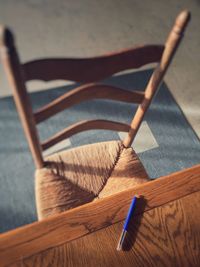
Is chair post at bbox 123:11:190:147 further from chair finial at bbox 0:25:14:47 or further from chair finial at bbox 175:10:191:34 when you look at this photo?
chair finial at bbox 0:25:14:47

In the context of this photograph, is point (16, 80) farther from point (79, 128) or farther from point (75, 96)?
point (79, 128)

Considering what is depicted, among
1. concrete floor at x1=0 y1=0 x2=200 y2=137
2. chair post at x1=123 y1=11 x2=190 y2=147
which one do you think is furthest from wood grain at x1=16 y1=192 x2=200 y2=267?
concrete floor at x1=0 y1=0 x2=200 y2=137

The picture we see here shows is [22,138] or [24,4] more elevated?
[24,4]

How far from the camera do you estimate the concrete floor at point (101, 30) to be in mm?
1854

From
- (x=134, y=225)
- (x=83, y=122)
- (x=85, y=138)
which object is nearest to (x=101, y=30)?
(x=85, y=138)

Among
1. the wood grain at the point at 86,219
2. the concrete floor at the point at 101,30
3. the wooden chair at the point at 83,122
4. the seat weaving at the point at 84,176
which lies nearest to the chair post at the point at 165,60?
the wooden chair at the point at 83,122

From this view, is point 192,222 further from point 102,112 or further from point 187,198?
point 102,112

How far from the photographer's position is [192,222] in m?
0.69

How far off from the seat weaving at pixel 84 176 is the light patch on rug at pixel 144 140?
520mm

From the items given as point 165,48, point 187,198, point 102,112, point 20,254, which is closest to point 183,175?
point 187,198

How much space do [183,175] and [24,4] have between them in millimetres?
1830

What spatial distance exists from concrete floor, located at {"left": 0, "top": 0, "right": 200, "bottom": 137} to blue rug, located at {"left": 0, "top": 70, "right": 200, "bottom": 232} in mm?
104

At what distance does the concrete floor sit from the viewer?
1.85 metres

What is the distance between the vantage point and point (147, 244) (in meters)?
→ 0.65
